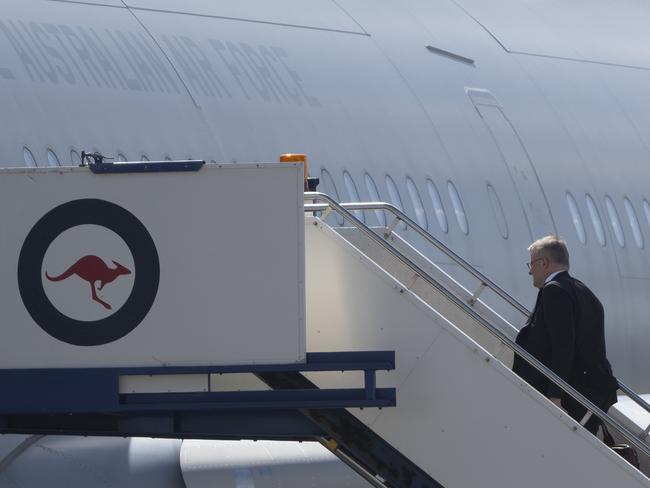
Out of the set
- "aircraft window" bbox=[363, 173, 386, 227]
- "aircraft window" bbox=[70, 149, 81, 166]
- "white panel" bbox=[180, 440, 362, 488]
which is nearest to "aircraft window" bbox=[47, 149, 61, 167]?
"aircraft window" bbox=[70, 149, 81, 166]

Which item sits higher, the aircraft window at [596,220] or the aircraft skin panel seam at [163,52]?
the aircraft skin panel seam at [163,52]

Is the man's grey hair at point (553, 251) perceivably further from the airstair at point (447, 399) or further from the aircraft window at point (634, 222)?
the aircraft window at point (634, 222)

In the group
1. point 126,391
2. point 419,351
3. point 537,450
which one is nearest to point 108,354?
point 126,391

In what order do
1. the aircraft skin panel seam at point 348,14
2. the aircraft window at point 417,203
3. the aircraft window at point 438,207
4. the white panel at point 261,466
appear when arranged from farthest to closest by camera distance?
1. the aircraft skin panel seam at point 348,14
2. the aircraft window at point 438,207
3. the aircraft window at point 417,203
4. the white panel at point 261,466

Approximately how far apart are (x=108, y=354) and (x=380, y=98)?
18.2 feet

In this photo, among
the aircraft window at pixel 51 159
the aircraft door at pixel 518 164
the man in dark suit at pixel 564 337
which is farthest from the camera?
the aircraft door at pixel 518 164

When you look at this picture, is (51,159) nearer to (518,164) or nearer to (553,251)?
(553,251)

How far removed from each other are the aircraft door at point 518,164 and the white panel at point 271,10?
138 centimetres

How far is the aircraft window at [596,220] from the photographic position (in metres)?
12.6

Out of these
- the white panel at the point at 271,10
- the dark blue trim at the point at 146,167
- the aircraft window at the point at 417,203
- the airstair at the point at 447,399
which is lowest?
the airstair at the point at 447,399

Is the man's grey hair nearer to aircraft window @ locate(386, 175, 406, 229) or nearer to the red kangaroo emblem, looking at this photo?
the red kangaroo emblem

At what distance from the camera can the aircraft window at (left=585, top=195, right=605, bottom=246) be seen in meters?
12.6

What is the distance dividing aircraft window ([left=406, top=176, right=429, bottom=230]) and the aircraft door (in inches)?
54.2

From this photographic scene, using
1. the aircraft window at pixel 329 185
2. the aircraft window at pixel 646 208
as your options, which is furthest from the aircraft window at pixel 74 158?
the aircraft window at pixel 646 208
